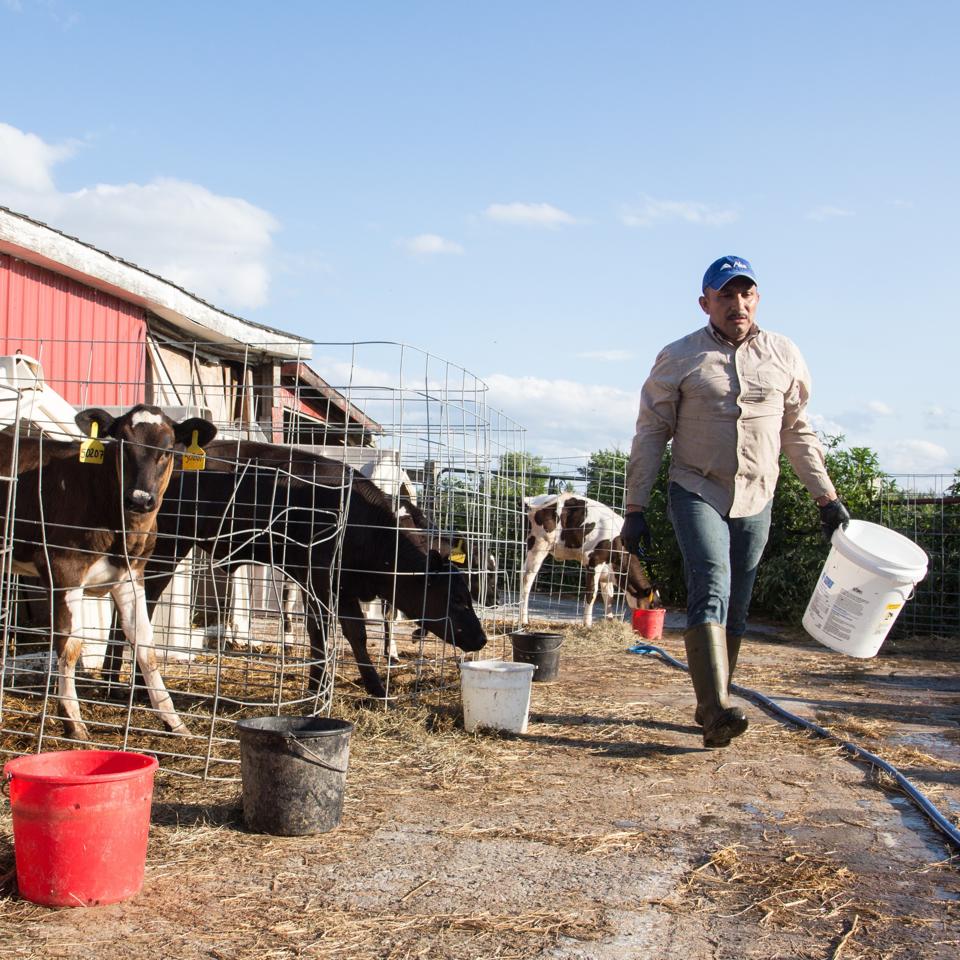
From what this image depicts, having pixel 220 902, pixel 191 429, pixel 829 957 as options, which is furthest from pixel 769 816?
pixel 191 429

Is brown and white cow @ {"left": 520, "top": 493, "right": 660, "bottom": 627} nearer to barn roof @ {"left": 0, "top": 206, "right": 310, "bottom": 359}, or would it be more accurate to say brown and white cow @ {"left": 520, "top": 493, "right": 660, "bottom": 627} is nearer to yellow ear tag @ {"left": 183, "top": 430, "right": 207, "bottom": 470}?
barn roof @ {"left": 0, "top": 206, "right": 310, "bottom": 359}

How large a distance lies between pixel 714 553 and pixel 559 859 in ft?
7.30

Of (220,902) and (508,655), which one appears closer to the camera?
(220,902)

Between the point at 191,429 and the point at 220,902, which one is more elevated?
the point at 191,429

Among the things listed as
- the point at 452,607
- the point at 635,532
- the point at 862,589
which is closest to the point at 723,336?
the point at 635,532

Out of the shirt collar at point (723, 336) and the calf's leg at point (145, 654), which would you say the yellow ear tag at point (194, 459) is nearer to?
the calf's leg at point (145, 654)

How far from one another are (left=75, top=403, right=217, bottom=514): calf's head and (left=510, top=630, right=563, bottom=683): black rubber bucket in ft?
9.49

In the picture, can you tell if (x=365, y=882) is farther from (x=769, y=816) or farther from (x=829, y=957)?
(x=769, y=816)

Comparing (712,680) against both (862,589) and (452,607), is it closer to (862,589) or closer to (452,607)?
(862,589)

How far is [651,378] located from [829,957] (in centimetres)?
352

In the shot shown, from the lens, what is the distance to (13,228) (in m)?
8.59

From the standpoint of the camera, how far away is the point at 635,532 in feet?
18.6

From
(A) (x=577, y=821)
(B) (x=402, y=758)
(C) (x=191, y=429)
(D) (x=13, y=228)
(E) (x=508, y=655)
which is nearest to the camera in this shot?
(A) (x=577, y=821)

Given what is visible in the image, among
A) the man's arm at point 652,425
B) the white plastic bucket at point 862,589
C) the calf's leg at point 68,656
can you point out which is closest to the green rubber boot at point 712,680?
the white plastic bucket at point 862,589
